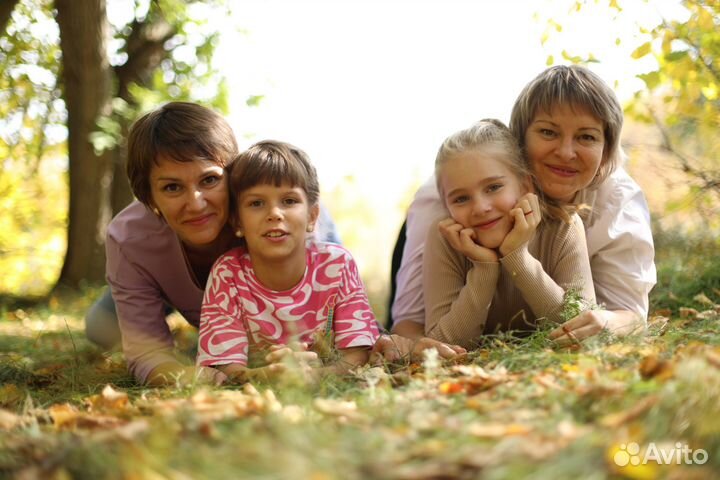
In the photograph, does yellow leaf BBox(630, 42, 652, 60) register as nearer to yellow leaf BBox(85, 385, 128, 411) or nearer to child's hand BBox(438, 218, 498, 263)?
child's hand BBox(438, 218, 498, 263)

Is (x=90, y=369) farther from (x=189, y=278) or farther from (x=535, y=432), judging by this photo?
(x=535, y=432)

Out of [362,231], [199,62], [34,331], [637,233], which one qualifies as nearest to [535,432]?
[637,233]

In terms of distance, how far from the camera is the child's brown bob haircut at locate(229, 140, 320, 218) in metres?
2.96


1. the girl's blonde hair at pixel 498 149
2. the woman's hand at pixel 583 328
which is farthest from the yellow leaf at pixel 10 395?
the woman's hand at pixel 583 328

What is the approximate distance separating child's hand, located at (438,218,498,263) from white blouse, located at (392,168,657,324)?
0.31 metres

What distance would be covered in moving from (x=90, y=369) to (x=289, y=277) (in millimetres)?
1155

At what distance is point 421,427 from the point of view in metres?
1.61

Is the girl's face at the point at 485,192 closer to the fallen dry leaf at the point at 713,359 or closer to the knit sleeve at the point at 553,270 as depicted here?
the knit sleeve at the point at 553,270

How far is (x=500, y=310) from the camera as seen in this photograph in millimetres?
3361

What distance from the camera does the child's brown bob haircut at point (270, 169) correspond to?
9.71 ft

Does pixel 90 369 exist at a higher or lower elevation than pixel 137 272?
lower

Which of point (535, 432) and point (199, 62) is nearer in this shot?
point (535, 432)

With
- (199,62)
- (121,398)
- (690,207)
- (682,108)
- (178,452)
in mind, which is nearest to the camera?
(178,452)

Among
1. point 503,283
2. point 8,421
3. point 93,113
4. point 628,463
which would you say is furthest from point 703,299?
point 93,113
